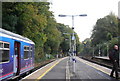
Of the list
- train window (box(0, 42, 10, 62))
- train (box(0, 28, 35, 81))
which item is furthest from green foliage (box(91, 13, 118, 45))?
train window (box(0, 42, 10, 62))

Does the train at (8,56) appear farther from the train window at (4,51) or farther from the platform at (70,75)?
the platform at (70,75)

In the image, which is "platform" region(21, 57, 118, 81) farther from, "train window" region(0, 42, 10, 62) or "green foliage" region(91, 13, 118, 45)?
"green foliage" region(91, 13, 118, 45)

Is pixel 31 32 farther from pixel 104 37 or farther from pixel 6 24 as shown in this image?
pixel 104 37

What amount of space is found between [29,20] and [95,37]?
178 feet

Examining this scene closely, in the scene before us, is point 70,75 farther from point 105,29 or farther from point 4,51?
point 105,29

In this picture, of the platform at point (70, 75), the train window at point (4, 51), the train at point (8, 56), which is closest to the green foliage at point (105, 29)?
the platform at point (70, 75)

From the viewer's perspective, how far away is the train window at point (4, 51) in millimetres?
9391

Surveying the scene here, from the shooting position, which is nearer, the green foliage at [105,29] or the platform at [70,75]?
the platform at [70,75]

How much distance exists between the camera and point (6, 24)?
20.4m

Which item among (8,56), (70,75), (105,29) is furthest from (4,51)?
(105,29)

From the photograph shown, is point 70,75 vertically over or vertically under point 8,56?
under

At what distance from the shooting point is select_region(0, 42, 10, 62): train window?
9.39 meters

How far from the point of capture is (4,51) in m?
9.80

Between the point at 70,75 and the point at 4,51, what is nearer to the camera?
the point at 4,51
